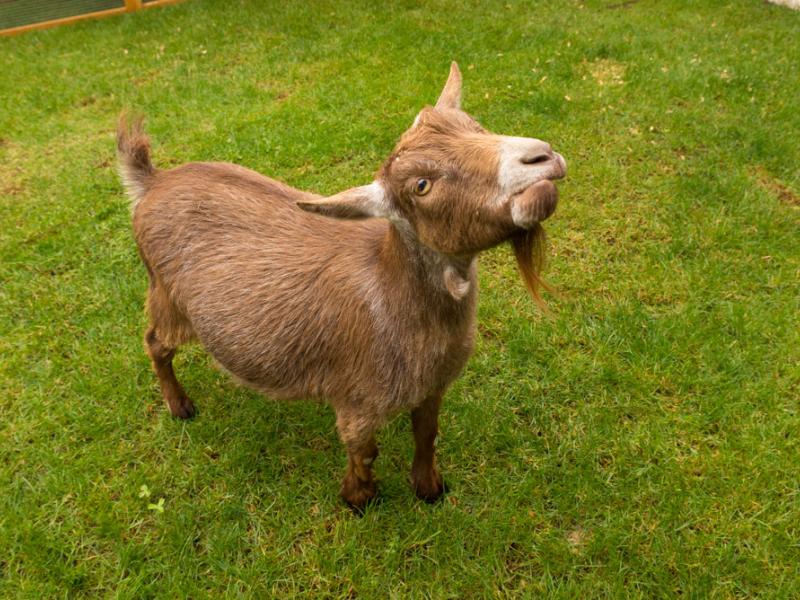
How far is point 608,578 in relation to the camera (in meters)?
2.57

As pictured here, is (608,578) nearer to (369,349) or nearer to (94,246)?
(369,349)

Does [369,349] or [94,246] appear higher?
[369,349]

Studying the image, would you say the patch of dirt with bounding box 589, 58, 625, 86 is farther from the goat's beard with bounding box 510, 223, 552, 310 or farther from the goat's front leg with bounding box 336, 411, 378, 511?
the goat's front leg with bounding box 336, 411, 378, 511

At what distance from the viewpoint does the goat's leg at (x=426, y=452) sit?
2584mm

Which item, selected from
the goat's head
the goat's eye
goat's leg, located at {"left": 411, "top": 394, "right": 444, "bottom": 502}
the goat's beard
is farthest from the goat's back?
the goat's beard

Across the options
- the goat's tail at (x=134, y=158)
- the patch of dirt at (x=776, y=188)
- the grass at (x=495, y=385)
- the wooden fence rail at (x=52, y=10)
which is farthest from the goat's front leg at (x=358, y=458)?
the wooden fence rail at (x=52, y=10)

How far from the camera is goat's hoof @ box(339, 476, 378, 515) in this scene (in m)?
2.76

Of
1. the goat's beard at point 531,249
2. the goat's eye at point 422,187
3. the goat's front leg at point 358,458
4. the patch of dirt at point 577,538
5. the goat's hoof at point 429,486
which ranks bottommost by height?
the patch of dirt at point 577,538

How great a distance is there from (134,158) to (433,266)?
1.74 m

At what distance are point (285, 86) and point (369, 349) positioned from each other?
4914 mm

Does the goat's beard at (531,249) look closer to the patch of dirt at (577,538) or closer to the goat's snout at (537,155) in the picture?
the goat's snout at (537,155)

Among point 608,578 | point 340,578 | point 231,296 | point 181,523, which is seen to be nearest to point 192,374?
point 181,523

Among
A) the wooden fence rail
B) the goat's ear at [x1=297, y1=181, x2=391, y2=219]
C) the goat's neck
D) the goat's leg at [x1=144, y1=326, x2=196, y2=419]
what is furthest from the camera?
the wooden fence rail

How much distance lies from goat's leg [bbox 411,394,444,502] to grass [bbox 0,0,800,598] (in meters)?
0.10
